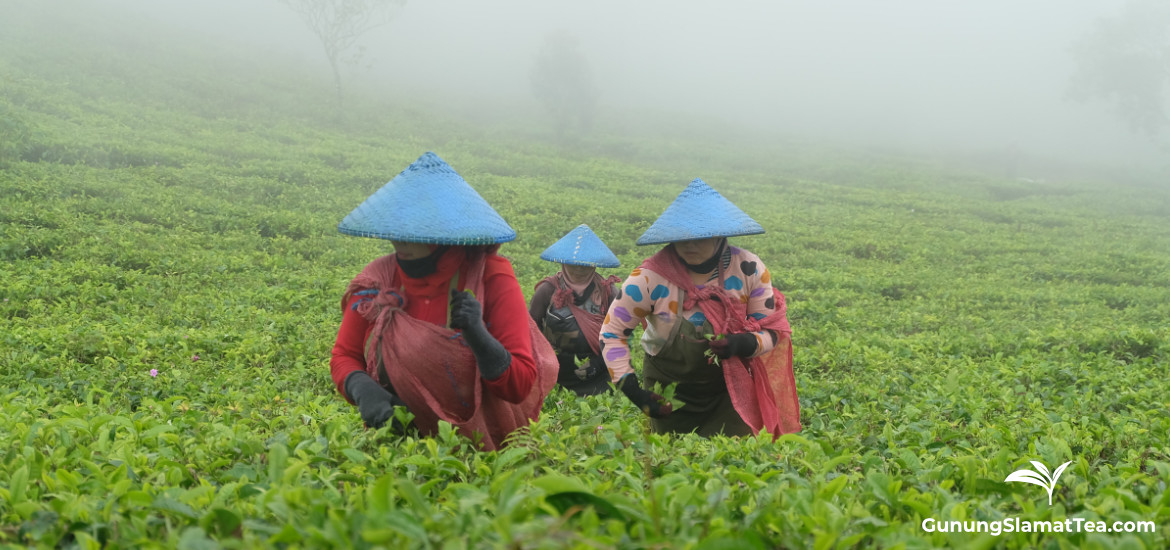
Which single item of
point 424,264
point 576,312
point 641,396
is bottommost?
point 576,312

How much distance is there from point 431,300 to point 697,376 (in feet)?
6.12

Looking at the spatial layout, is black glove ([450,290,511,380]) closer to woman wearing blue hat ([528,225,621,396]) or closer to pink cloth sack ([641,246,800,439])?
pink cloth sack ([641,246,800,439])

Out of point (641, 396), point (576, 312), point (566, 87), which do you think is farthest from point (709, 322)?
point (566, 87)

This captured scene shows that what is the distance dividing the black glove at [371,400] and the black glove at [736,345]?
179 centimetres

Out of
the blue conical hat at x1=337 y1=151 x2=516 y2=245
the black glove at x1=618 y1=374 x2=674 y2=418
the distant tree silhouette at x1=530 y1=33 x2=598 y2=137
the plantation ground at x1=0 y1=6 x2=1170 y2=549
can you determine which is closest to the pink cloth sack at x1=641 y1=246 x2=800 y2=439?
the plantation ground at x1=0 y1=6 x2=1170 y2=549

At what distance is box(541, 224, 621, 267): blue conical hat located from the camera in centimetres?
627

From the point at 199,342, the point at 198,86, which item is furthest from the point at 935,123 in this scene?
the point at 199,342

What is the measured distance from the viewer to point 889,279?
13.4 m

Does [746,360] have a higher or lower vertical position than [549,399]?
higher

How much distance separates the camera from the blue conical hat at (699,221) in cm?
411

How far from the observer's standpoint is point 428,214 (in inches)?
114

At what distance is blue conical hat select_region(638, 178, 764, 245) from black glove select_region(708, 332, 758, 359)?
0.54 meters

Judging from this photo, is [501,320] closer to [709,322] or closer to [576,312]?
[709,322]

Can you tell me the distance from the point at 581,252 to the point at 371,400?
3.63 m
